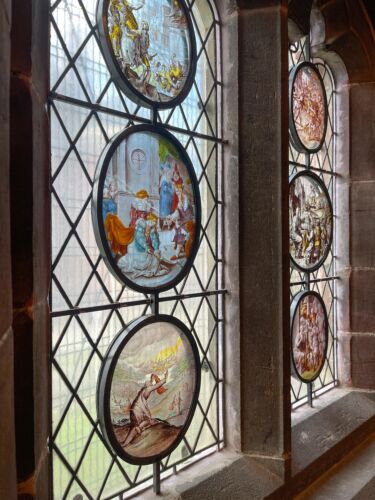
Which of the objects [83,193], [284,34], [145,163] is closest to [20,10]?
[83,193]

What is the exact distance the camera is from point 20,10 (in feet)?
4.20

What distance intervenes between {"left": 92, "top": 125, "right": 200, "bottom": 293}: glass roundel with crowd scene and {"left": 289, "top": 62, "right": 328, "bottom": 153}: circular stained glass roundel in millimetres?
981

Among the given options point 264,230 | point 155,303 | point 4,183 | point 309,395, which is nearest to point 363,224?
point 309,395

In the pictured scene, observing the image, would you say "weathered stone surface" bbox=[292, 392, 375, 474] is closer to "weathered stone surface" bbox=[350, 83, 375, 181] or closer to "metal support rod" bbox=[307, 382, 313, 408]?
"metal support rod" bbox=[307, 382, 313, 408]

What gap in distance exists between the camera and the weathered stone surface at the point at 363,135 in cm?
330

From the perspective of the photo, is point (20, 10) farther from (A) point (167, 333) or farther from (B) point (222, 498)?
(B) point (222, 498)

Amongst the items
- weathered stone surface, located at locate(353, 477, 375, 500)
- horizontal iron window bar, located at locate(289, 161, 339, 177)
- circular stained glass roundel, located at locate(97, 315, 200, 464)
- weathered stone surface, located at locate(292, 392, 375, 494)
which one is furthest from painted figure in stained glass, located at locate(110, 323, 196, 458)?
horizontal iron window bar, located at locate(289, 161, 339, 177)

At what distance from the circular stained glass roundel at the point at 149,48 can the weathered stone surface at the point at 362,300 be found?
1.75 m

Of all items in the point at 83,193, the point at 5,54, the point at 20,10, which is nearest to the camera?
the point at 5,54

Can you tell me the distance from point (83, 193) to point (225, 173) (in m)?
0.82

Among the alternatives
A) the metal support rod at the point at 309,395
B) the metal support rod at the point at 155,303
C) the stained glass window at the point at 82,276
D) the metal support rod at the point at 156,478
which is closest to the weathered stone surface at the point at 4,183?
the stained glass window at the point at 82,276

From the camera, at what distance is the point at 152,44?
202 cm

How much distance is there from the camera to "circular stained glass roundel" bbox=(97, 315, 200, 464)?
1.82m

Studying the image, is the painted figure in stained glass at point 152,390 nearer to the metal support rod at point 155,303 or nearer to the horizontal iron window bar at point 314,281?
the metal support rod at point 155,303
